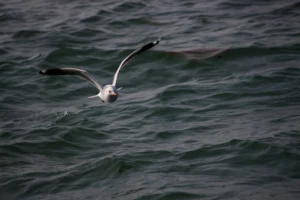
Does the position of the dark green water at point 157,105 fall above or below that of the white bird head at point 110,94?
below

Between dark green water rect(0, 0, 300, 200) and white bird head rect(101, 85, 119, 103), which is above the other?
white bird head rect(101, 85, 119, 103)

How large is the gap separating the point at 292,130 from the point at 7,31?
12.0 meters

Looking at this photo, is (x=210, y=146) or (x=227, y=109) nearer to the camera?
(x=210, y=146)

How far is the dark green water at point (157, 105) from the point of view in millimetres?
10734

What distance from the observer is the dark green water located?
35.2 ft

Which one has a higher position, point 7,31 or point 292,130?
point 7,31

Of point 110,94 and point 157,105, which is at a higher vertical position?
point 110,94

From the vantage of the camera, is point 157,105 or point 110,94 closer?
point 110,94

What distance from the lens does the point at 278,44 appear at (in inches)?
683

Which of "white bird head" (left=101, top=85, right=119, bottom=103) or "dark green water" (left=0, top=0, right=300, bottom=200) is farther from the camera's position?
"dark green water" (left=0, top=0, right=300, bottom=200)

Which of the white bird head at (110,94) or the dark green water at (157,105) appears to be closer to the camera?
the white bird head at (110,94)

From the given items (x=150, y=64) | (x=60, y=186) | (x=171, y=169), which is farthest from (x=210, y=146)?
(x=150, y=64)

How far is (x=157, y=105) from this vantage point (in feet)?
46.4

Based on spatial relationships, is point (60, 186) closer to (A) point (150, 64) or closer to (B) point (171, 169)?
(B) point (171, 169)
